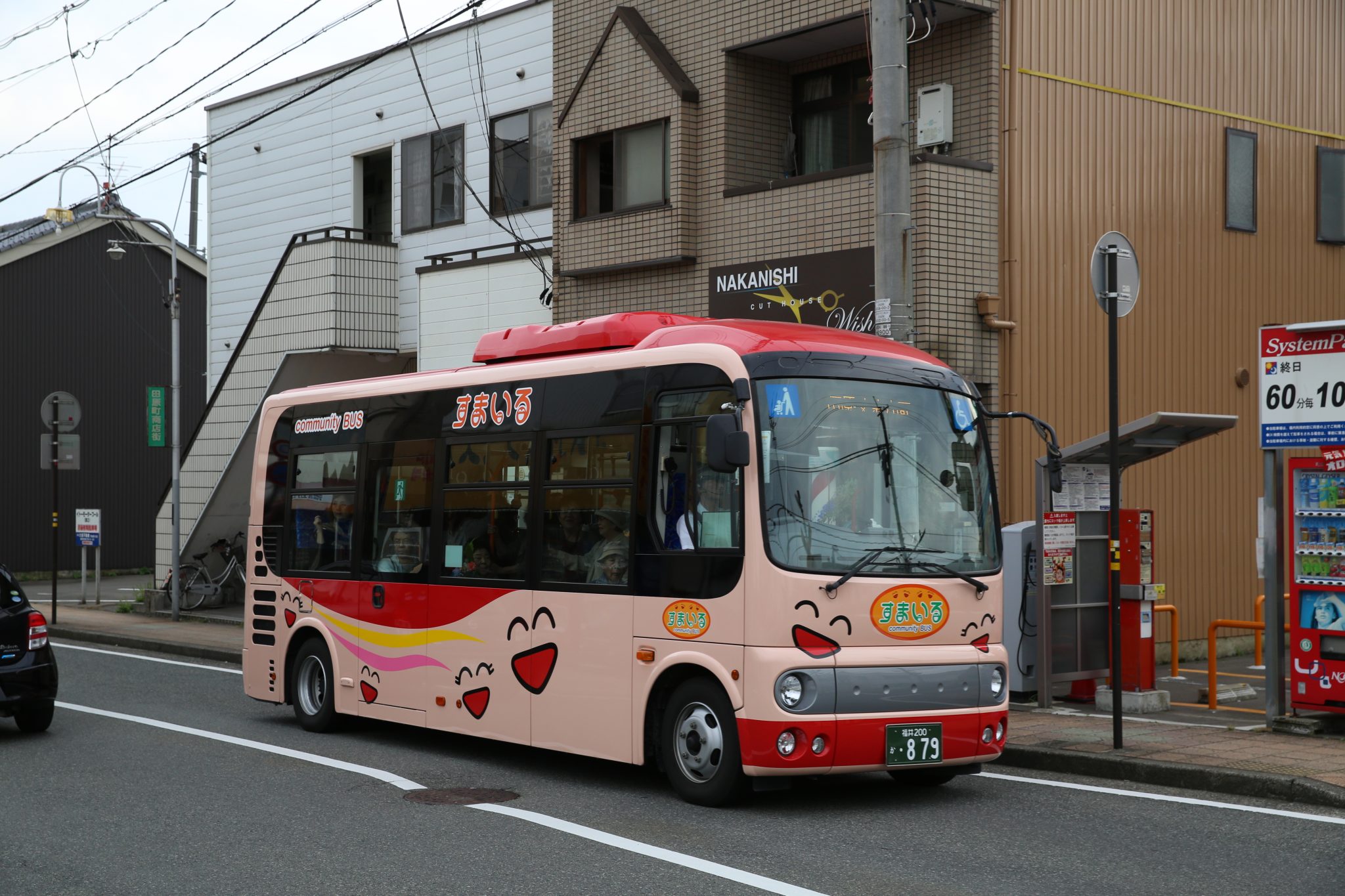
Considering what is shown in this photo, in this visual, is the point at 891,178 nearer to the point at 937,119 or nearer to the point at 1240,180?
the point at 937,119

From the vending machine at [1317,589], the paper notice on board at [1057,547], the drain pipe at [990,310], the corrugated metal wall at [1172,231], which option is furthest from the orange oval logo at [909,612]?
the drain pipe at [990,310]

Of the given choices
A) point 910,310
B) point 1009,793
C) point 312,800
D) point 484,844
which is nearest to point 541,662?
point 312,800

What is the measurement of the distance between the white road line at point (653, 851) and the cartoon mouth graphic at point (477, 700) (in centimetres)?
170

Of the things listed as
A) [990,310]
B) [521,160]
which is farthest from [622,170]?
[990,310]

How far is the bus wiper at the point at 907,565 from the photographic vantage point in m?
8.66

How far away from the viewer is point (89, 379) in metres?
37.4

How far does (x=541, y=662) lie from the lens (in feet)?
33.5

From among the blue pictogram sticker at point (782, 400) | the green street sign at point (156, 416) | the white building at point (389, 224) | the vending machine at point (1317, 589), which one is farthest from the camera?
the green street sign at point (156, 416)

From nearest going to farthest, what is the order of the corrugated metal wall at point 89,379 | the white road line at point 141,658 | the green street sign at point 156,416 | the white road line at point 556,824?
the white road line at point 556,824
the white road line at point 141,658
the green street sign at point 156,416
the corrugated metal wall at point 89,379

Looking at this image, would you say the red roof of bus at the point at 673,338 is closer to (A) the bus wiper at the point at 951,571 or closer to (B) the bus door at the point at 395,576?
(B) the bus door at the point at 395,576

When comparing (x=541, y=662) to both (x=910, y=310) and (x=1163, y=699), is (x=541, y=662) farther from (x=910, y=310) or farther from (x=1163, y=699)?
(x=1163, y=699)

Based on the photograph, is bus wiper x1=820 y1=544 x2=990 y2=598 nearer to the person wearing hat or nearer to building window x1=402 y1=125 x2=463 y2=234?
the person wearing hat

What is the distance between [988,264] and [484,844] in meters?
10.3

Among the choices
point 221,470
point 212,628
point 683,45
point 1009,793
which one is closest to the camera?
point 1009,793
